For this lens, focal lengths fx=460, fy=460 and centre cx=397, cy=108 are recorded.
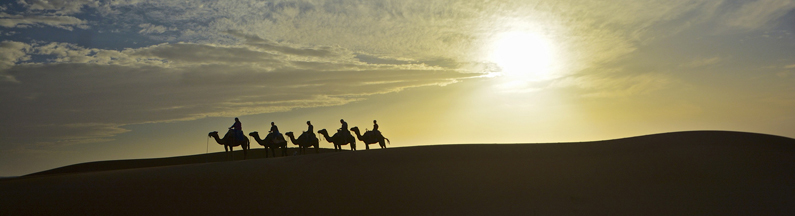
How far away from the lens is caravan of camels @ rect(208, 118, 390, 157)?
76.0 ft

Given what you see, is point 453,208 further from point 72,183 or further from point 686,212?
point 72,183

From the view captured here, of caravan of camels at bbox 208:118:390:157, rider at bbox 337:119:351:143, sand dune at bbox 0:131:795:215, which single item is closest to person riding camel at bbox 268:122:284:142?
caravan of camels at bbox 208:118:390:157

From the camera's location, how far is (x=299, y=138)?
2509cm

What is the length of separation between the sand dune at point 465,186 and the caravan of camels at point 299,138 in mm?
8911

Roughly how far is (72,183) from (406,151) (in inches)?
392

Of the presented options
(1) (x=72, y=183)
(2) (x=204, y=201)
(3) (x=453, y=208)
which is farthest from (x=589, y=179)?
(1) (x=72, y=183)

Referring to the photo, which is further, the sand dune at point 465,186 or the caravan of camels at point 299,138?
the caravan of camels at point 299,138

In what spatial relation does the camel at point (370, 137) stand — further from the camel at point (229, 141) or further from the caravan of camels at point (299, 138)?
the camel at point (229, 141)

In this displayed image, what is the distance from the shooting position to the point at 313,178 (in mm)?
12648

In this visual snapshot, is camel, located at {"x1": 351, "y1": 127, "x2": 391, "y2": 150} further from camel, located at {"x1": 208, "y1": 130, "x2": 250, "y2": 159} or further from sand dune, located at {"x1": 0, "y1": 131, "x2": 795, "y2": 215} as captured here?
sand dune, located at {"x1": 0, "y1": 131, "x2": 795, "y2": 215}

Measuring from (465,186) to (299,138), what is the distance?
49.8ft

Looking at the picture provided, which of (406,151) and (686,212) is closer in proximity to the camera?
(686,212)

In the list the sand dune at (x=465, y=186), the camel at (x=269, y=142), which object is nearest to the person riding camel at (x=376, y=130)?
the camel at (x=269, y=142)

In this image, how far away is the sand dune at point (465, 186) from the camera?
1018 cm
